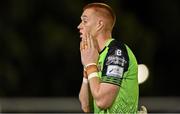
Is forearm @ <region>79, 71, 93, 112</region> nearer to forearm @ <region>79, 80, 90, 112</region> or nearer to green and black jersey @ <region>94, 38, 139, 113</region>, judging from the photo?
forearm @ <region>79, 80, 90, 112</region>

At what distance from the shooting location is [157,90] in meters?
9.13

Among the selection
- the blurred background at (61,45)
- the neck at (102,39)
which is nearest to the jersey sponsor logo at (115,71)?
the neck at (102,39)

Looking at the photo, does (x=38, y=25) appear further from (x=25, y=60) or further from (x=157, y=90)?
(x=157, y=90)

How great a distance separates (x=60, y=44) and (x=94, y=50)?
6.42 meters

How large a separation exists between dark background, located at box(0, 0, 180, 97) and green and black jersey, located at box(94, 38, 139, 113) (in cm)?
623

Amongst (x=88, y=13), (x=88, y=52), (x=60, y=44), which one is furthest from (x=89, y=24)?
(x=60, y=44)

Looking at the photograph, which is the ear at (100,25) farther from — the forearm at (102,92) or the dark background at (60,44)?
the dark background at (60,44)

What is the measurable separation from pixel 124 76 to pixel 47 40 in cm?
655

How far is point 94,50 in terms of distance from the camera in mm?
2818

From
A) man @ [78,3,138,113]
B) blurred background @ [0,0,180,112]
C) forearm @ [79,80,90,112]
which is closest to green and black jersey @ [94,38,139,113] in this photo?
man @ [78,3,138,113]

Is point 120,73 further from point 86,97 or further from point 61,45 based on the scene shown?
point 61,45

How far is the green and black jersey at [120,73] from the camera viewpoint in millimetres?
→ 2766

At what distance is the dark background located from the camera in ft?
30.1

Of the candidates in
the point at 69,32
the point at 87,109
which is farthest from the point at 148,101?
the point at 87,109
